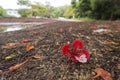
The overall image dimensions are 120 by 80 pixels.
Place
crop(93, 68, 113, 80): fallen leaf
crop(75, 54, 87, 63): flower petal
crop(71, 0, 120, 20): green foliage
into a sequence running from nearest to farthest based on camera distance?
crop(93, 68, 113, 80): fallen leaf → crop(75, 54, 87, 63): flower petal → crop(71, 0, 120, 20): green foliage

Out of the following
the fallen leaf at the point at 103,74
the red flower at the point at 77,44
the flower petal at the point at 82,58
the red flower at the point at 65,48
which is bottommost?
the fallen leaf at the point at 103,74

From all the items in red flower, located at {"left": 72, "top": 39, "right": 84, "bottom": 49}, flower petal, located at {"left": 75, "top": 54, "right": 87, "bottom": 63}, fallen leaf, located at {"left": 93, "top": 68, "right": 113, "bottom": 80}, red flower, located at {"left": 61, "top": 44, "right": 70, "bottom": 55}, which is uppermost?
red flower, located at {"left": 72, "top": 39, "right": 84, "bottom": 49}

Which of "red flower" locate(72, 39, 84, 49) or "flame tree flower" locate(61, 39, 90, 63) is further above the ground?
"red flower" locate(72, 39, 84, 49)

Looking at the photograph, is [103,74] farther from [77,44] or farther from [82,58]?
[77,44]

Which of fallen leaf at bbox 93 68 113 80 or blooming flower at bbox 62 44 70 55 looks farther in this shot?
blooming flower at bbox 62 44 70 55

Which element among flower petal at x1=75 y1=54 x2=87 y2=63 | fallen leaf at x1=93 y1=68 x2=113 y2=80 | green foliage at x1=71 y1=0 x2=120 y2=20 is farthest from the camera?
green foliage at x1=71 y1=0 x2=120 y2=20

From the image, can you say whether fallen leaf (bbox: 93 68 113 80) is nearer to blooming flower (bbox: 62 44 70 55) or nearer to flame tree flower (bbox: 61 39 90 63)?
flame tree flower (bbox: 61 39 90 63)

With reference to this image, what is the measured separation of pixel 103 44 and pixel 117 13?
42.6ft

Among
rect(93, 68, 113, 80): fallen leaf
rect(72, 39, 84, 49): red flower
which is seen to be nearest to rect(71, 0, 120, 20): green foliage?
rect(72, 39, 84, 49): red flower

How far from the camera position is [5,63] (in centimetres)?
268

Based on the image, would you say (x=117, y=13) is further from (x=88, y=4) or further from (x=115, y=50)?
(x=115, y=50)

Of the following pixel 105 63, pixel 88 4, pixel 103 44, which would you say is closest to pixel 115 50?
pixel 103 44

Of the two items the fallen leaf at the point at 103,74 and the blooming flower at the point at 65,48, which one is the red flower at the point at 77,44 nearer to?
the blooming flower at the point at 65,48

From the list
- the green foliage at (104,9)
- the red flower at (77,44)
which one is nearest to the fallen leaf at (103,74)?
the red flower at (77,44)
